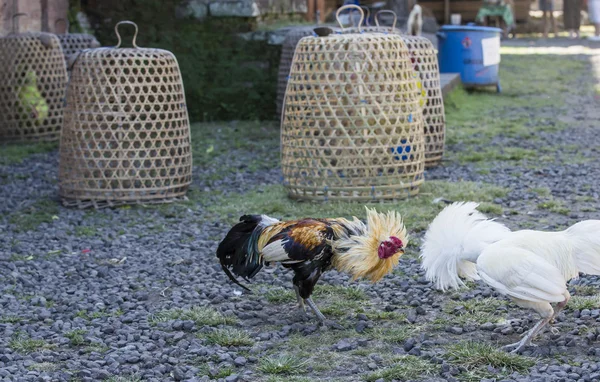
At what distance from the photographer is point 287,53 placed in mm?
9312

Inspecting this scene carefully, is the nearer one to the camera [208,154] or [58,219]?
[58,219]

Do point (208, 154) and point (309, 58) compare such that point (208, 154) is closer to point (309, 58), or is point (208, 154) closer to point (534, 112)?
point (309, 58)

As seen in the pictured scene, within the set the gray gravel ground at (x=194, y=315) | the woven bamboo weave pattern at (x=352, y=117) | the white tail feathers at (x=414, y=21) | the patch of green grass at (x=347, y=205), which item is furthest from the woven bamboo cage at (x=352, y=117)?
the white tail feathers at (x=414, y=21)

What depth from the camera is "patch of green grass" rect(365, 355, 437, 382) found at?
9.95 feet

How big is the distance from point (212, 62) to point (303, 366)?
7.29 metres

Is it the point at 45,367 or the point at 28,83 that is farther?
the point at 28,83

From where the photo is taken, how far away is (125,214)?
574 cm

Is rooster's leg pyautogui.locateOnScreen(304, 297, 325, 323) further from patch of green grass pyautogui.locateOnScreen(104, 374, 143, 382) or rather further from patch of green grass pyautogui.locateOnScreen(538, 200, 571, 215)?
patch of green grass pyautogui.locateOnScreen(538, 200, 571, 215)

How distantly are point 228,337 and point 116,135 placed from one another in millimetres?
2770

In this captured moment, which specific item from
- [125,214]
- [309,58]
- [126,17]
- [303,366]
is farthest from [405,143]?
[126,17]

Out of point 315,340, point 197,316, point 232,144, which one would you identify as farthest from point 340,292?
point 232,144

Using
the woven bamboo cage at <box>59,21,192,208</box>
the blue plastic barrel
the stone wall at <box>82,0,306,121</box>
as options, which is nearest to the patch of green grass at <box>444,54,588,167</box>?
the blue plastic barrel

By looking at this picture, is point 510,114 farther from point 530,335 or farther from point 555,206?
point 530,335

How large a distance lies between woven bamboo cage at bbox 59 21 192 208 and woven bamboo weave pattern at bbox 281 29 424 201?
0.91 metres
